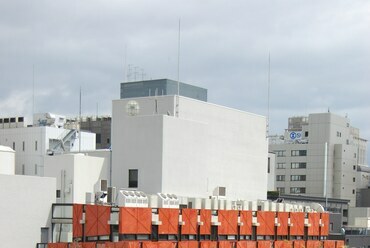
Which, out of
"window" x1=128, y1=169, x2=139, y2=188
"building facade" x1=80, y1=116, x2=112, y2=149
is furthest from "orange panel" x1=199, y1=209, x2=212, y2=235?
"building facade" x1=80, y1=116, x2=112, y2=149

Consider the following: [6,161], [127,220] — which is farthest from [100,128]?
[127,220]

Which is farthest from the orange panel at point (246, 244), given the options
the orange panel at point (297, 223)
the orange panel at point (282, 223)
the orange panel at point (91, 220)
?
the orange panel at point (91, 220)

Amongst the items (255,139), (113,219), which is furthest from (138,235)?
(255,139)

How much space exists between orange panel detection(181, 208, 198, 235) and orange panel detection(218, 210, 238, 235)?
166 inches

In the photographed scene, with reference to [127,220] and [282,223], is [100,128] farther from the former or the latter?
[127,220]

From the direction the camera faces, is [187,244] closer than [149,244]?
No

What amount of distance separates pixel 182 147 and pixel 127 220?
17.8 metres

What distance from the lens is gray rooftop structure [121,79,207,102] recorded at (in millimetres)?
110188

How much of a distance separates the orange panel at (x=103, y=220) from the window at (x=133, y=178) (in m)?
12.4

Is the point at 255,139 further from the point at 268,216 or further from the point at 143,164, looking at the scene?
the point at 143,164

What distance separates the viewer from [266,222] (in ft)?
311

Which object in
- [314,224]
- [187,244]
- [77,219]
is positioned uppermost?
[77,219]

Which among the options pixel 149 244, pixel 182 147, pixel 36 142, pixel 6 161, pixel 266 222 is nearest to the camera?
pixel 149 244

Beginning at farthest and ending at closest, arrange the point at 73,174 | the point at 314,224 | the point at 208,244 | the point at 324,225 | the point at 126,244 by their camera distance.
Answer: the point at 324,225 → the point at 314,224 → the point at 73,174 → the point at 208,244 → the point at 126,244
